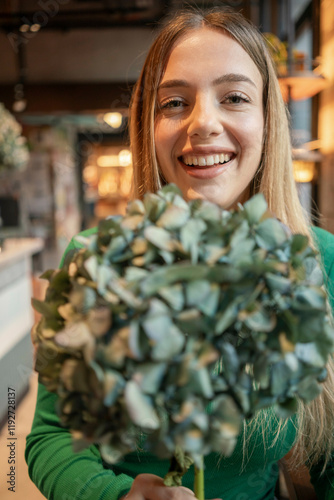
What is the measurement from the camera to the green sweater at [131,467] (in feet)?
2.55

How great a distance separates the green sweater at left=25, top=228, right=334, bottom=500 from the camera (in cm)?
78

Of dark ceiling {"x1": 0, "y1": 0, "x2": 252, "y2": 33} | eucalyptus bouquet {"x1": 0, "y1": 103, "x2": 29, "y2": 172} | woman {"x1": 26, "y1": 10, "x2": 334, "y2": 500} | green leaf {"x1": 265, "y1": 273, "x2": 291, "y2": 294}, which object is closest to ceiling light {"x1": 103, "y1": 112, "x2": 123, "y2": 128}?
dark ceiling {"x1": 0, "y1": 0, "x2": 252, "y2": 33}

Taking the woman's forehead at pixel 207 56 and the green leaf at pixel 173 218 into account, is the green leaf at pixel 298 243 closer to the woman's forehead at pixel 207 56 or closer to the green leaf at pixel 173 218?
the green leaf at pixel 173 218

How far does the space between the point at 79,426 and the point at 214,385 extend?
0.47 feet

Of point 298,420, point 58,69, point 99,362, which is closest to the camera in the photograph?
point 99,362

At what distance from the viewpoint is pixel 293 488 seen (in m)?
1.02

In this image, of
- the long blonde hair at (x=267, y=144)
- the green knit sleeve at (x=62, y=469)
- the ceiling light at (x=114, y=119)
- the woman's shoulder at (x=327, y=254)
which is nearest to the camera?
the green knit sleeve at (x=62, y=469)

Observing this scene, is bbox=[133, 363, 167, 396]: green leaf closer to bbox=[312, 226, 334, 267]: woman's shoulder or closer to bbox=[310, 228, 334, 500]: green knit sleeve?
bbox=[310, 228, 334, 500]: green knit sleeve

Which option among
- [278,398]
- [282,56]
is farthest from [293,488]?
[282,56]

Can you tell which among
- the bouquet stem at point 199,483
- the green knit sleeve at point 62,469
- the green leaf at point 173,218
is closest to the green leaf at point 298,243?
the green leaf at point 173,218

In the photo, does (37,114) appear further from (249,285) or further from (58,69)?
(249,285)

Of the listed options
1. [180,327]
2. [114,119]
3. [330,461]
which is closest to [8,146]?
[114,119]

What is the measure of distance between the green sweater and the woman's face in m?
0.33

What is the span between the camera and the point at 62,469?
802mm
